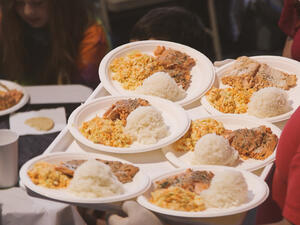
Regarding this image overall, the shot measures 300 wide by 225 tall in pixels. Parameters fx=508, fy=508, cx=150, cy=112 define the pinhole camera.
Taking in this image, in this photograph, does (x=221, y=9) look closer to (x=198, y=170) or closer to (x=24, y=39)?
(x=24, y=39)

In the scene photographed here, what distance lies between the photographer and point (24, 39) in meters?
3.72

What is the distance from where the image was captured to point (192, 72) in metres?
2.48

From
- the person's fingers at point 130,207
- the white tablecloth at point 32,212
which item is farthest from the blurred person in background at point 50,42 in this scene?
the person's fingers at point 130,207

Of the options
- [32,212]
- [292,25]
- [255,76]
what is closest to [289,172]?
[255,76]

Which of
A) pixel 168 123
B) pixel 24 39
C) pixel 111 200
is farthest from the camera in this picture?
pixel 24 39

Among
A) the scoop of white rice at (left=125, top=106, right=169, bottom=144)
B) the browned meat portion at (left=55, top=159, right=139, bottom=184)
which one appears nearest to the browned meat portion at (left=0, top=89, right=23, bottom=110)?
the scoop of white rice at (left=125, top=106, right=169, bottom=144)

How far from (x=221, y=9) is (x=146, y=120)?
3087mm

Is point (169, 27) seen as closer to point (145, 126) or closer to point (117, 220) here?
point (145, 126)

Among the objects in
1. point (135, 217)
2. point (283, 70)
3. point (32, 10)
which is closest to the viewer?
point (135, 217)

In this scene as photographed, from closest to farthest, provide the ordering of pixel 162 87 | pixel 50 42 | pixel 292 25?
1. pixel 162 87
2. pixel 292 25
3. pixel 50 42

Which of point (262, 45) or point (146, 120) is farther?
point (262, 45)

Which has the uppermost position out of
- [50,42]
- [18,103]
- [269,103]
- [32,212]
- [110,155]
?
[269,103]

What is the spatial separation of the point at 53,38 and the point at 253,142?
209cm

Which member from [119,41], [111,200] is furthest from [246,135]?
[119,41]
